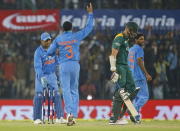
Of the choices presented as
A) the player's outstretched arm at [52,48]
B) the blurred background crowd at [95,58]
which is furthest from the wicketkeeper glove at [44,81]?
the blurred background crowd at [95,58]

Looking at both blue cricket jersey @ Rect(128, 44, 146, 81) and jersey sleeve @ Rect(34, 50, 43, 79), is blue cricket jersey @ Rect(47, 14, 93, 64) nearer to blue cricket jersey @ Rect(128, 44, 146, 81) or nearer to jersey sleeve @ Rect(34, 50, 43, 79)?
jersey sleeve @ Rect(34, 50, 43, 79)

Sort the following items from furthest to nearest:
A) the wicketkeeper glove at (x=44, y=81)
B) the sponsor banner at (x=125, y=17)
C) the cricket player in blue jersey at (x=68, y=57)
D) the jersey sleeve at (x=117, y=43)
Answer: the sponsor banner at (x=125, y=17)
the wicketkeeper glove at (x=44, y=81)
the cricket player in blue jersey at (x=68, y=57)
the jersey sleeve at (x=117, y=43)

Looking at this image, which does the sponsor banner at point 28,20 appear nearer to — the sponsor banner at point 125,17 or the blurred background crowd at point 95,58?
the sponsor banner at point 125,17

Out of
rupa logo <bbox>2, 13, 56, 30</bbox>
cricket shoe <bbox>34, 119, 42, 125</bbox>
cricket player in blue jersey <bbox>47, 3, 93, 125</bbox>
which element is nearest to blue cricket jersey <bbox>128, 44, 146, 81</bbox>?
cricket player in blue jersey <bbox>47, 3, 93, 125</bbox>

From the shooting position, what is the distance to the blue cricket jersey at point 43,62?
62.8 ft

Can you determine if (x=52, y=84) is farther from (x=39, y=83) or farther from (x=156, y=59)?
(x=156, y=59)

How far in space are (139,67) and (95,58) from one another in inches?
341

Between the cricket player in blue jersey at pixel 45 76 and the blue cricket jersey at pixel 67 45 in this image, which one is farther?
the cricket player in blue jersey at pixel 45 76

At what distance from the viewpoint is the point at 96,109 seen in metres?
25.9

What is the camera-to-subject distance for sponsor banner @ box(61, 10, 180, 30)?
93.6 ft

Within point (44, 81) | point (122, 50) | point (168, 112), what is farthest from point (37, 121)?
point (168, 112)

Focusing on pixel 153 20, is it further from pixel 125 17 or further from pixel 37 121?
pixel 37 121

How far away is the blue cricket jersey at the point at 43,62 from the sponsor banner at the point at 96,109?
20.3 feet

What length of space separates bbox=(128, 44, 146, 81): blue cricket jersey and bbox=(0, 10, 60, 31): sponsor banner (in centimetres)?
834
